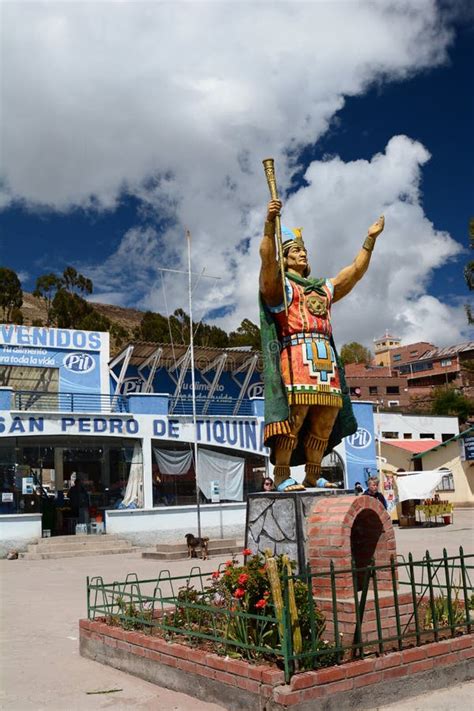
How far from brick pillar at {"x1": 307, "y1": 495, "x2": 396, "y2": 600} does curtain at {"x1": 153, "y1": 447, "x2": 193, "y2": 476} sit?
15628mm

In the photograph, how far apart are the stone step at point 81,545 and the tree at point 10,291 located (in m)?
37.9

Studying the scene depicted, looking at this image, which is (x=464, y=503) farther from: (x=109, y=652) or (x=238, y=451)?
(x=109, y=652)

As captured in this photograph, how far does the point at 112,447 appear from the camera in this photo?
847 inches

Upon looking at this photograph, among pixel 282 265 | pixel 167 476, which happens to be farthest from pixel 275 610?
pixel 167 476

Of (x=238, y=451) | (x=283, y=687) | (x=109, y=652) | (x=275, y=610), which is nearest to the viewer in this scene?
(x=283, y=687)

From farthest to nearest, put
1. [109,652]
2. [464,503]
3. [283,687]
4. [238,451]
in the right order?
1. [464,503]
2. [238,451]
3. [109,652]
4. [283,687]

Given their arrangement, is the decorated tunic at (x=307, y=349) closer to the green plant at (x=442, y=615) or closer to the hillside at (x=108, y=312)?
the green plant at (x=442, y=615)

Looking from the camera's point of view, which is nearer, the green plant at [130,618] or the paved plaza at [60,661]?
the paved plaza at [60,661]

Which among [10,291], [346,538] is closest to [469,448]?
[346,538]

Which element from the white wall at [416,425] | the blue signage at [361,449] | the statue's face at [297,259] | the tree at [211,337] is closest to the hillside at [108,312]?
the tree at [211,337]

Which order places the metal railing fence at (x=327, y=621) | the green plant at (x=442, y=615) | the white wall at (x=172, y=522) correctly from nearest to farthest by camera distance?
the metal railing fence at (x=327, y=621) < the green plant at (x=442, y=615) < the white wall at (x=172, y=522)

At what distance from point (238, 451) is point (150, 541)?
446cm

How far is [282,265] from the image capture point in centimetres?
702

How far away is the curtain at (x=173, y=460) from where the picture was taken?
21.8m
